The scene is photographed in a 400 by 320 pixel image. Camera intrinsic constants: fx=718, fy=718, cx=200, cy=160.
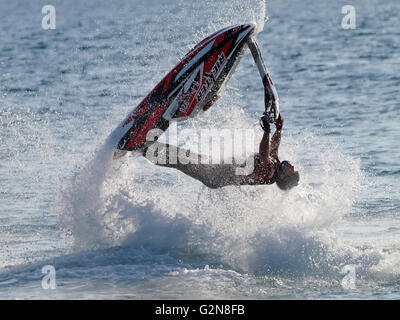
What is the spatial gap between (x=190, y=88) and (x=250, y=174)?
148 cm

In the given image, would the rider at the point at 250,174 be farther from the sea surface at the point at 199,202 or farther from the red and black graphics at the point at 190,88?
the sea surface at the point at 199,202

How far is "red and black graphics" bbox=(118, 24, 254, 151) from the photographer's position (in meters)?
9.96

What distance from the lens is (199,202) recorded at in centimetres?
1048

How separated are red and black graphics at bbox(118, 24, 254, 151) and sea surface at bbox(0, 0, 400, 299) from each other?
1.60 feet

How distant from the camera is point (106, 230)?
10195 millimetres

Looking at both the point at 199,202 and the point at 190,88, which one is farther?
the point at 199,202

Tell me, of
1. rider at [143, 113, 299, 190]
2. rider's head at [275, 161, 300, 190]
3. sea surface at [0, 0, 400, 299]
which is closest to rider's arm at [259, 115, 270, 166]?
rider at [143, 113, 299, 190]

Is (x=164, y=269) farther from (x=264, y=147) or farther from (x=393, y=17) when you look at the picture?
(x=393, y=17)

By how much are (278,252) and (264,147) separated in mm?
1479

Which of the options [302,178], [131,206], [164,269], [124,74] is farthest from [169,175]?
[124,74]

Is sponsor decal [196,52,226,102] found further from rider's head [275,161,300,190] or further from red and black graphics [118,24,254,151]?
rider's head [275,161,300,190]

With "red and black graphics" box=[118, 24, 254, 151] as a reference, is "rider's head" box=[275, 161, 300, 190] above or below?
below

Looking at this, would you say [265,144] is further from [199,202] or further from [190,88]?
[199,202]

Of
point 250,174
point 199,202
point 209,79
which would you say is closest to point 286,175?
point 250,174
